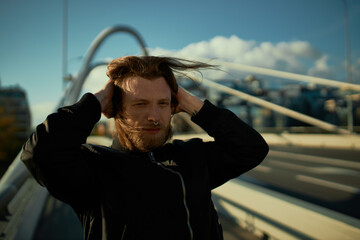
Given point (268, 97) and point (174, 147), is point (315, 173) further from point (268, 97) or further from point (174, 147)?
point (268, 97)

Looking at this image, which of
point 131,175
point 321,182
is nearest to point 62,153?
point 131,175

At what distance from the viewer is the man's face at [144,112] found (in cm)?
137

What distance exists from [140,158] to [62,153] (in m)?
0.40

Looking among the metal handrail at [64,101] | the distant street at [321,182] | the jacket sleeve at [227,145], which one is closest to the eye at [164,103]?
the jacket sleeve at [227,145]

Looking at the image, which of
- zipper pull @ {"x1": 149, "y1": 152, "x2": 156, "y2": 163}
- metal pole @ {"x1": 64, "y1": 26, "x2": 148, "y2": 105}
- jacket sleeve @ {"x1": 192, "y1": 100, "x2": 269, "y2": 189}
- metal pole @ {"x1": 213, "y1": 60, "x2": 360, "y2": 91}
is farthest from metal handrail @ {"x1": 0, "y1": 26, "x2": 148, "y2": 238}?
metal pole @ {"x1": 213, "y1": 60, "x2": 360, "y2": 91}

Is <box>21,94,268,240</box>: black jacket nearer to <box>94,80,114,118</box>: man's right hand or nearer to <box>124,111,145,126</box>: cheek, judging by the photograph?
<box>94,80,114,118</box>: man's right hand

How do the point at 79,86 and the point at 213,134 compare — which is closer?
the point at 213,134

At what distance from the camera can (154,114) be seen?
136cm

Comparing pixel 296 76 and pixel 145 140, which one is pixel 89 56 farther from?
pixel 145 140

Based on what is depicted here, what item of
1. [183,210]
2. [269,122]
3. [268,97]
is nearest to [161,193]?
[183,210]

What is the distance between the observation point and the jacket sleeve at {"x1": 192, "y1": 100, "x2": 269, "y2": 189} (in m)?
1.47

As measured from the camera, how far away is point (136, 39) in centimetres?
1378

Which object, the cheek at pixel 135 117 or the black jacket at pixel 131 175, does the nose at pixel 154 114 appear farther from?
the black jacket at pixel 131 175

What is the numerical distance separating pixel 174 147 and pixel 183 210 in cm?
40
